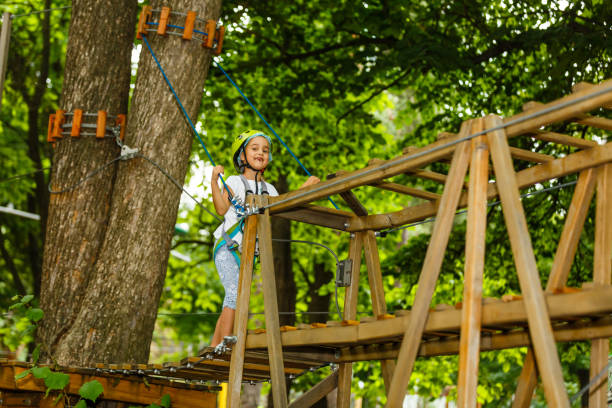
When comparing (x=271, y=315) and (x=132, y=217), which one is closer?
(x=271, y=315)

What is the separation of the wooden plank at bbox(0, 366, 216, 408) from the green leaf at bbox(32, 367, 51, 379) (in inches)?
4.7

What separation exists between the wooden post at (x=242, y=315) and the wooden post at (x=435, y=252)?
1.30m

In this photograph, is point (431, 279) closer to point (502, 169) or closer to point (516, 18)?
point (502, 169)

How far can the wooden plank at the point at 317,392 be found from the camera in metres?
5.20

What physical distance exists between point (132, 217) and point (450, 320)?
305cm

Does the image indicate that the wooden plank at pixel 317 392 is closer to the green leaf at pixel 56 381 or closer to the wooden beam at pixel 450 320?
the wooden beam at pixel 450 320

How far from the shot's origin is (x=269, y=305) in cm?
436

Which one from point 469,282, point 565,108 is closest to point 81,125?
point 469,282

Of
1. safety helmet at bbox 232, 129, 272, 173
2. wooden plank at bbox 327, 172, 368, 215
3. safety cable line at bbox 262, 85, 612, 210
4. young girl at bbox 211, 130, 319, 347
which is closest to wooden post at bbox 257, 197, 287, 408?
safety cable line at bbox 262, 85, 612, 210

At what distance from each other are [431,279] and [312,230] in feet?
34.9

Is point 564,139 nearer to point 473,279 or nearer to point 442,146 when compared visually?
point 442,146

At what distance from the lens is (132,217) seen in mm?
5699

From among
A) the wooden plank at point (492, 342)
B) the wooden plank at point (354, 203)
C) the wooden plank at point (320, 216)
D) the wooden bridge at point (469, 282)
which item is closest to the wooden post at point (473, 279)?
the wooden bridge at point (469, 282)

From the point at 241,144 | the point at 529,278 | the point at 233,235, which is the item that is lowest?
the point at 529,278
